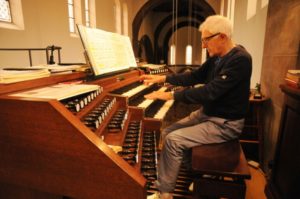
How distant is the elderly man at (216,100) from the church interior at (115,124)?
4.4 inches

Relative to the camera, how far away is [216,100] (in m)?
1.74

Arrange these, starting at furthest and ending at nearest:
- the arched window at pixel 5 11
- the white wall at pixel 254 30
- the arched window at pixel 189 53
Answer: the arched window at pixel 189 53 < the arched window at pixel 5 11 < the white wall at pixel 254 30

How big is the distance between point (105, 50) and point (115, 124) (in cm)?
96

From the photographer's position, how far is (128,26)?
876 centimetres

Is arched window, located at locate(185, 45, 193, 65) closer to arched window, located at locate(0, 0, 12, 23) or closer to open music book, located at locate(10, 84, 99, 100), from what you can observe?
arched window, located at locate(0, 0, 12, 23)

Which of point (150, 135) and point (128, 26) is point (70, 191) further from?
point (128, 26)

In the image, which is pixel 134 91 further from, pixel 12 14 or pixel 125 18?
pixel 125 18

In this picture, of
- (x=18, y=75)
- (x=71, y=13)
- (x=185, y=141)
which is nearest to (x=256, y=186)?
(x=185, y=141)

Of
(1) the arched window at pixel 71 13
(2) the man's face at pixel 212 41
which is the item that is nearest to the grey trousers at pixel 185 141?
(2) the man's face at pixel 212 41

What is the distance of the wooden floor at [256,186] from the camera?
7.29 feet

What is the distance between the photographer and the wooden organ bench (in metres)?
1.39

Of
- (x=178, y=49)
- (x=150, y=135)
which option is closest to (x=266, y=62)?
(x=150, y=135)

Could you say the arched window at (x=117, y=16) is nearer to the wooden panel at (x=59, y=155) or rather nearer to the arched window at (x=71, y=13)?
the arched window at (x=71, y=13)

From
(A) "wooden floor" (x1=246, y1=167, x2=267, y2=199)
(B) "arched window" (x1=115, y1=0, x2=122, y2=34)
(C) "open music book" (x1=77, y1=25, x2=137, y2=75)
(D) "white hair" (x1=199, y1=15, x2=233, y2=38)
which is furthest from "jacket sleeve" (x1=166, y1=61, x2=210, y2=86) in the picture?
(B) "arched window" (x1=115, y1=0, x2=122, y2=34)
